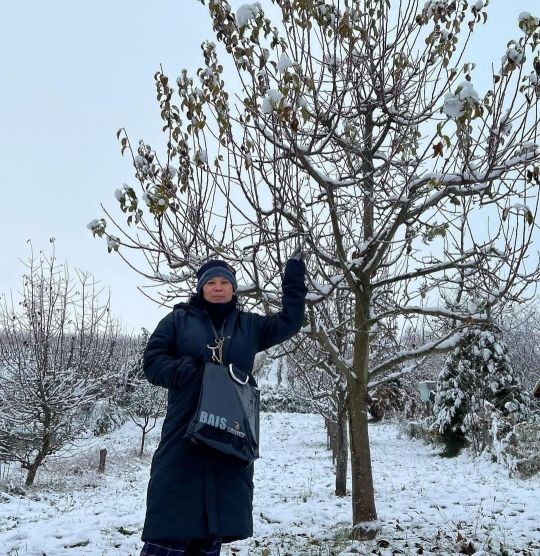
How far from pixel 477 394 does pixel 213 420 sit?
11565 mm

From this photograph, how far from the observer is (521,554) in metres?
3.75

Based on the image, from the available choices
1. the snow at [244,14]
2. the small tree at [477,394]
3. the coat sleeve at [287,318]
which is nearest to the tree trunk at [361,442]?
the coat sleeve at [287,318]

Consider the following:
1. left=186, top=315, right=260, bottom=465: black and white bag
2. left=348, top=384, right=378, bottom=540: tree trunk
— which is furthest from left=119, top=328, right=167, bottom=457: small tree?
left=186, top=315, right=260, bottom=465: black and white bag

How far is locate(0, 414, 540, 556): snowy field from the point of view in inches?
165

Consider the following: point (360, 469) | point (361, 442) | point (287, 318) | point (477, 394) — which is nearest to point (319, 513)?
point (360, 469)

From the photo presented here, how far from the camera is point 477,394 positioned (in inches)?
468

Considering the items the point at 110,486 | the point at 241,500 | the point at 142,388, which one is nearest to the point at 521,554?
the point at 241,500

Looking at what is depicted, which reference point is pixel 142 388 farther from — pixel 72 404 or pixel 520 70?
pixel 520 70

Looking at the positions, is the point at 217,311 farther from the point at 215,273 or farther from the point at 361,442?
the point at 361,442

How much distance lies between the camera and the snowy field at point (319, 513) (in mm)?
4188

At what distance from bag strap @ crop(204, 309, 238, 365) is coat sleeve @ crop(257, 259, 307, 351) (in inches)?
7.3

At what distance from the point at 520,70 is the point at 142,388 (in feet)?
64.3

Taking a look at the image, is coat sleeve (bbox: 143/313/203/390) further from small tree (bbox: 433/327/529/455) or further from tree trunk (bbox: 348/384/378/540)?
small tree (bbox: 433/327/529/455)

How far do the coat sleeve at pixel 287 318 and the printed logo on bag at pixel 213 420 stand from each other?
58 cm
